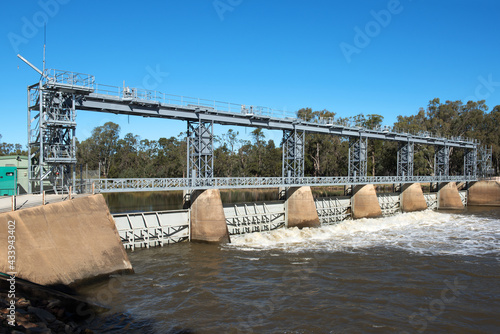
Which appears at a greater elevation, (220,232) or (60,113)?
(60,113)

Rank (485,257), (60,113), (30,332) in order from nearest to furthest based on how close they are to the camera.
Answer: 1. (30,332)
2. (60,113)
3. (485,257)

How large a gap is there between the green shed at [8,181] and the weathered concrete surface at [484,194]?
6080 centimetres

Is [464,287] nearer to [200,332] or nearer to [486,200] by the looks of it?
[200,332]

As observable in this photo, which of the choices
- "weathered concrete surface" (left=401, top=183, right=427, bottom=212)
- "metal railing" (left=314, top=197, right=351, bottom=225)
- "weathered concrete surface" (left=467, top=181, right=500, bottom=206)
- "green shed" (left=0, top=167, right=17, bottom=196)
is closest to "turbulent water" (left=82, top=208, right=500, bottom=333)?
"metal railing" (left=314, top=197, right=351, bottom=225)

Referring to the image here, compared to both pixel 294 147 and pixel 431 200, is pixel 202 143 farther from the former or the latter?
pixel 431 200

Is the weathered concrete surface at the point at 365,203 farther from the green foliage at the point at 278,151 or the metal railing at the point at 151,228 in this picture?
the green foliage at the point at 278,151

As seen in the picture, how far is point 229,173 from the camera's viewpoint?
273 feet

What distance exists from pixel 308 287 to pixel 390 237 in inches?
561

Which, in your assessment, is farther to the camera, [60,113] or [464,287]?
[60,113]

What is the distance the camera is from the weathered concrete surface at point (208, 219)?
2398 centimetres

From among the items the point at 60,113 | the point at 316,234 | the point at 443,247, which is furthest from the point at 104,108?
the point at 443,247

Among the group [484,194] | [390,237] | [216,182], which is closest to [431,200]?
[484,194]

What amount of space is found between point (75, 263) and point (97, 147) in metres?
77.8

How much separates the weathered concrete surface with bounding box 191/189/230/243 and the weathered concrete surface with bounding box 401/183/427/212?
28583mm
